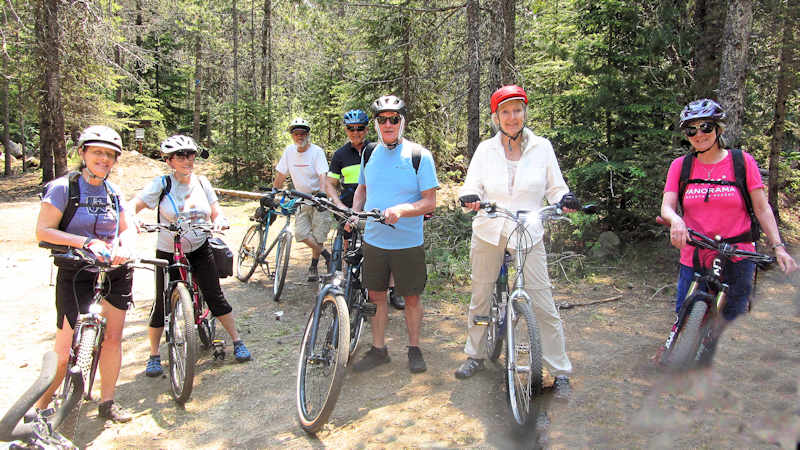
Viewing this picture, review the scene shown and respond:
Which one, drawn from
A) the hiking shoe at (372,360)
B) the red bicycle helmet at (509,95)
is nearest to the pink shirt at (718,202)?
the red bicycle helmet at (509,95)

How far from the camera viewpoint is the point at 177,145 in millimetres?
4480

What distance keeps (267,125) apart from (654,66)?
14779mm

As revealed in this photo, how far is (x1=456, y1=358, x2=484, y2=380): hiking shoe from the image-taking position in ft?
14.5

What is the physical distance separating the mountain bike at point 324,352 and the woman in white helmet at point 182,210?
4.28 feet

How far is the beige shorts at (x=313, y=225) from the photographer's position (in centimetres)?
730

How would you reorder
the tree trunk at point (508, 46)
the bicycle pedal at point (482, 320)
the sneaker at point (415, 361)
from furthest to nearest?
the tree trunk at point (508, 46) → the sneaker at point (415, 361) → the bicycle pedal at point (482, 320)

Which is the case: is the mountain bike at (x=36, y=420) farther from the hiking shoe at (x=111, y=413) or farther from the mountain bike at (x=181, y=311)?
the mountain bike at (x=181, y=311)

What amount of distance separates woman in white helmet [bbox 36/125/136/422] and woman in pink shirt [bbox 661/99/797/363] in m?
4.11

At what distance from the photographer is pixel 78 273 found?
12.1 ft

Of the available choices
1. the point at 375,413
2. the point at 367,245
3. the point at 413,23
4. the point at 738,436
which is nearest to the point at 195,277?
the point at 367,245

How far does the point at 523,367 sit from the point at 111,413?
3.27m

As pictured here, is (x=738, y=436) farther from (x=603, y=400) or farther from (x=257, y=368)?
(x=257, y=368)

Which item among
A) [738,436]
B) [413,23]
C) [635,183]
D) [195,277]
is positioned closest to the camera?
[738,436]

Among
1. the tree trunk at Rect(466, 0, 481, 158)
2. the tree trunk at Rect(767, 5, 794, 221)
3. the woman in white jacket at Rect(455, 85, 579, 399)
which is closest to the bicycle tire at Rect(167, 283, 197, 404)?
the woman in white jacket at Rect(455, 85, 579, 399)
